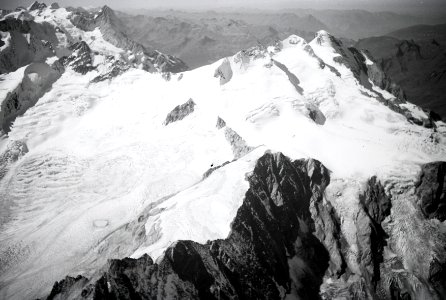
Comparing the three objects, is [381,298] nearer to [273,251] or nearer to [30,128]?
[273,251]

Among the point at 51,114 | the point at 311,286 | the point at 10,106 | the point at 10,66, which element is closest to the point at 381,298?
the point at 311,286

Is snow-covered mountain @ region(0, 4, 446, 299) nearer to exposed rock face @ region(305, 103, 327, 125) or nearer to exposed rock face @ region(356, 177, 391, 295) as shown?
exposed rock face @ region(356, 177, 391, 295)

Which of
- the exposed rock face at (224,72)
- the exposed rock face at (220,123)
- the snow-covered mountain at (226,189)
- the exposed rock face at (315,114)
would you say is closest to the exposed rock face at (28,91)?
the snow-covered mountain at (226,189)

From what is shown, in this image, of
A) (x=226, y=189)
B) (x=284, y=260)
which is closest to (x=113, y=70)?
(x=226, y=189)

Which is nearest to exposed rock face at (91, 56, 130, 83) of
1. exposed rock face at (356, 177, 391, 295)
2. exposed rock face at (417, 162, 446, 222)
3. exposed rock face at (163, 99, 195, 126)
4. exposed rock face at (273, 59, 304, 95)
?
exposed rock face at (163, 99, 195, 126)

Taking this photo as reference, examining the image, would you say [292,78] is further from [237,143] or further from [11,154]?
[11,154]

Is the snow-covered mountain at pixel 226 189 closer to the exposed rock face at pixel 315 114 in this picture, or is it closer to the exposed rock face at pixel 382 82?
the exposed rock face at pixel 315 114
